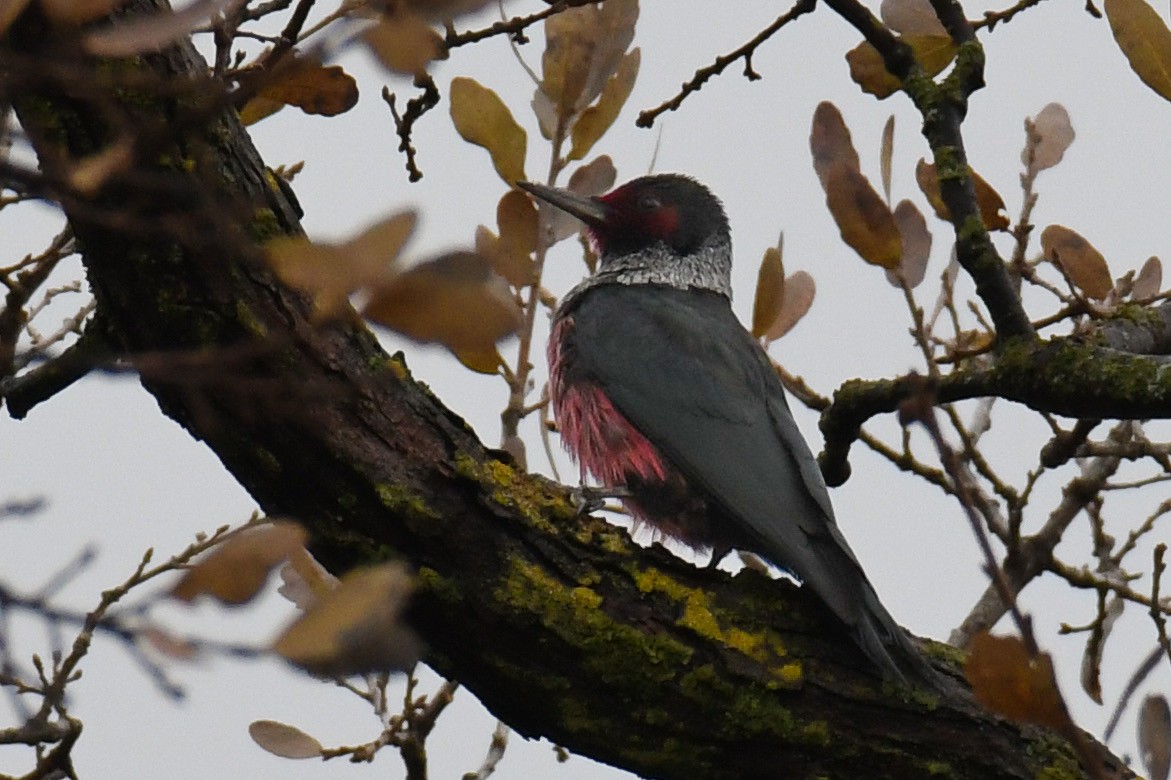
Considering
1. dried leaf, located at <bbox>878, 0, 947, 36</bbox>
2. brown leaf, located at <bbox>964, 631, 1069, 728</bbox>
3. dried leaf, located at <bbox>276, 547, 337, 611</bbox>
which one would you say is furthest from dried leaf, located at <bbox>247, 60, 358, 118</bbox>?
brown leaf, located at <bbox>964, 631, 1069, 728</bbox>

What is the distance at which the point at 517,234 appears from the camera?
363 cm

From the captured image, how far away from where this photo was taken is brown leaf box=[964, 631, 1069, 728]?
2.04 metres

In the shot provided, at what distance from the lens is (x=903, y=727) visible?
3295 millimetres

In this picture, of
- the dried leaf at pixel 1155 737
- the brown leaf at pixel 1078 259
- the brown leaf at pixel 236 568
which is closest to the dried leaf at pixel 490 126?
the brown leaf at pixel 1078 259

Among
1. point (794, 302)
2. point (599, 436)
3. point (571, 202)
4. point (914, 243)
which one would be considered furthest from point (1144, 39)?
point (571, 202)

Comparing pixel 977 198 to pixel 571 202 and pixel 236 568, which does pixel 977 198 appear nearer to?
pixel 571 202

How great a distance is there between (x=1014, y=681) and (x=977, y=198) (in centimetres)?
171

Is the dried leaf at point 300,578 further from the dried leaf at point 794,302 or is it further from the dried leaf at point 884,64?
the dried leaf at point 884,64

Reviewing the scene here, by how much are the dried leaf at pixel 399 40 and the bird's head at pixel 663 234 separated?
4.14 metres

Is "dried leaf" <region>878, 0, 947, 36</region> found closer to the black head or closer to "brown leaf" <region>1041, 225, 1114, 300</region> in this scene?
"brown leaf" <region>1041, 225, 1114, 300</region>

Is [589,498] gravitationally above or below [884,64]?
below

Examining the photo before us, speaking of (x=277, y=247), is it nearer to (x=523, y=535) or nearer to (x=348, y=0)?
(x=348, y=0)

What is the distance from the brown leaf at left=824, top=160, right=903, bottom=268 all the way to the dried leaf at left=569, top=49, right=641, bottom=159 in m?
0.73

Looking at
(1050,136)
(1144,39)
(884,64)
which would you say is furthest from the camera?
(1050,136)
